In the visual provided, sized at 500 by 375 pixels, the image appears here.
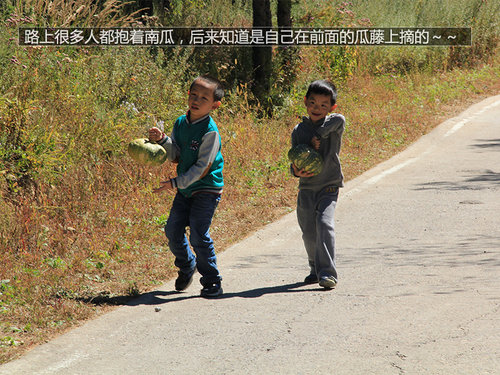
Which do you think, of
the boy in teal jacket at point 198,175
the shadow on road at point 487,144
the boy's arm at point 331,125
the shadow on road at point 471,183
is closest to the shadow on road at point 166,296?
the boy in teal jacket at point 198,175

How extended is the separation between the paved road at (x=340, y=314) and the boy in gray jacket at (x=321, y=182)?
280 mm

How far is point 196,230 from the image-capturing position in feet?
19.8

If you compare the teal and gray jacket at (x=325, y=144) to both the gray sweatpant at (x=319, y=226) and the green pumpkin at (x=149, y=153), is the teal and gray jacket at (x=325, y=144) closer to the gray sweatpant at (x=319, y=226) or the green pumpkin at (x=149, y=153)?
the gray sweatpant at (x=319, y=226)

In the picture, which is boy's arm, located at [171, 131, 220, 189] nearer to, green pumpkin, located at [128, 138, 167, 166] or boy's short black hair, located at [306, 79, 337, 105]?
green pumpkin, located at [128, 138, 167, 166]

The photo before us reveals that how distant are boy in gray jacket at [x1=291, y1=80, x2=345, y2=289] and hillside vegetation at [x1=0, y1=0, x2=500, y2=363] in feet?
4.72

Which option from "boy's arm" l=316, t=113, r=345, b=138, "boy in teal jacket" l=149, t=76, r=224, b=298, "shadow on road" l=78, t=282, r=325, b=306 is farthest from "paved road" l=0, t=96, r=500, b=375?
"boy's arm" l=316, t=113, r=345, b=138

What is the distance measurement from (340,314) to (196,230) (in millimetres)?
1389

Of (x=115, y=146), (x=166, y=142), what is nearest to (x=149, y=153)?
(x=166, y=142)

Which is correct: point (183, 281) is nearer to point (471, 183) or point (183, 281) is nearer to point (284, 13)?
point (471, 183)

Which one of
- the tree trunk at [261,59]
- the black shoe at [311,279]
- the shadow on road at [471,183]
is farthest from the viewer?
the tree trunk at [261,59]

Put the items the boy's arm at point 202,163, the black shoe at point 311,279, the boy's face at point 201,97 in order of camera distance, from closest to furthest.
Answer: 1. the boy's arm at point 202,163
2. the boy's face at point 201,97
3. the black shoe at point 311,279

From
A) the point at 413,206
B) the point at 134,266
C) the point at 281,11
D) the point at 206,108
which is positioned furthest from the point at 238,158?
the point at 281,11

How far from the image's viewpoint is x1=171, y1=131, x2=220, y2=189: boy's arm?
19.2 ft

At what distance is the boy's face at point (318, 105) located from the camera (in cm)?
627
